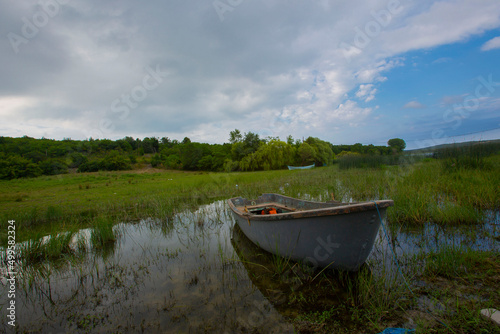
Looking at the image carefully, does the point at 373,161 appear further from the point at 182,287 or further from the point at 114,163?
the point at 114,163

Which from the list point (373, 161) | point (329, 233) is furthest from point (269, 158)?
point (329, 233)

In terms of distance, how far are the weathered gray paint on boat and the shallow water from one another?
1.39 ft

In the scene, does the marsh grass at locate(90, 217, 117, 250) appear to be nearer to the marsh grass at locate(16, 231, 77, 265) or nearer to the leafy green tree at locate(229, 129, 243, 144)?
the marsh grass at locate(16, 231, 77, 265)

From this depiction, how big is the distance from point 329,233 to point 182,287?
284cm

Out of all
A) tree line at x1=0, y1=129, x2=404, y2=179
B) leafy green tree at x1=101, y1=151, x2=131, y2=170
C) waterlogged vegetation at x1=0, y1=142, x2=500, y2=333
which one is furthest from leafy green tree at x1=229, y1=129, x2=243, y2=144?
waterlogged vegetation at x1=0, y1=142, x2=500, y2=333

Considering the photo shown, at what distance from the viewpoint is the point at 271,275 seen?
13.7ft

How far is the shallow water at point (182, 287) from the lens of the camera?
3135 millimetres

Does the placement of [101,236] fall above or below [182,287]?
above

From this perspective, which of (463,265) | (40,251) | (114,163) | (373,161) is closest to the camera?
(463,265)

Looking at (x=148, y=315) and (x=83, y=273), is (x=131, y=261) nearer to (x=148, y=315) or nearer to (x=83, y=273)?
(x=83, y=273)

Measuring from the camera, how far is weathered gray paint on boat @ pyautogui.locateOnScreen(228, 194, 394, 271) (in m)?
3.21

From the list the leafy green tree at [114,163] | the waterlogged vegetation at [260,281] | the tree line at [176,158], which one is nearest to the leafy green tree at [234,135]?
the tree line at [176,158]

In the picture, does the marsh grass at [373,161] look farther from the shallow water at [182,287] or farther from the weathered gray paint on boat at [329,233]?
the weathered gray paint on boat at [329,233]

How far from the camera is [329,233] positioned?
3469 millimetres
